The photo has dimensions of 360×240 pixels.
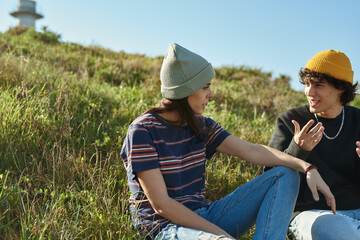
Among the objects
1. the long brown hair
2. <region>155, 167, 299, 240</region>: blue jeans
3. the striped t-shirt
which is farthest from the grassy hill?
the long brown hair

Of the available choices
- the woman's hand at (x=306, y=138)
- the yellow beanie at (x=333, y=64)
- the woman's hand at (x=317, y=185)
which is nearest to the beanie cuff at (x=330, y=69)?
the yellow beanie at (x=333, y=64)

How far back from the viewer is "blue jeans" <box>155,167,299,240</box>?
7.37ft

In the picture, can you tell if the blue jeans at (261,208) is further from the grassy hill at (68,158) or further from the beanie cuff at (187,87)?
the beanie cuff at (187,87)

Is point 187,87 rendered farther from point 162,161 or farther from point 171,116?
point 162,161

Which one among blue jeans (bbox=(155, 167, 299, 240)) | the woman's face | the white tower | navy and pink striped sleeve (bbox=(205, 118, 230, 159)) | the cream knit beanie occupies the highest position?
the cream knit beanie

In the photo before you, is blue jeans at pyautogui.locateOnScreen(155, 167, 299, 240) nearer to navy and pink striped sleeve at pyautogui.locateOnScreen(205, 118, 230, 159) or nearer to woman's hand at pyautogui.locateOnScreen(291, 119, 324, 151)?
woman's hand at pyautogui.locateOnScreen(291, 119, 324, 151)

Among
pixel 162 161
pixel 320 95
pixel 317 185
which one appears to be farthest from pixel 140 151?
pixel 320 95

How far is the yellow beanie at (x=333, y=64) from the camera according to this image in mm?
2914

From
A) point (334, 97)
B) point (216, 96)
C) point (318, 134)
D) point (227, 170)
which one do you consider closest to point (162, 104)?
point (318, 134)

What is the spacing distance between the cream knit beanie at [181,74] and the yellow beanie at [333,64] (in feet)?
3.55

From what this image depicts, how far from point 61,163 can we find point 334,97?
2334 millimetres

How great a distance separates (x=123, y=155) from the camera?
232 cm

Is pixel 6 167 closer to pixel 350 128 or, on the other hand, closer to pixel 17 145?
pixel 17 145

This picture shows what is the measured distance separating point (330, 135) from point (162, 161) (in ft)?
5.07
